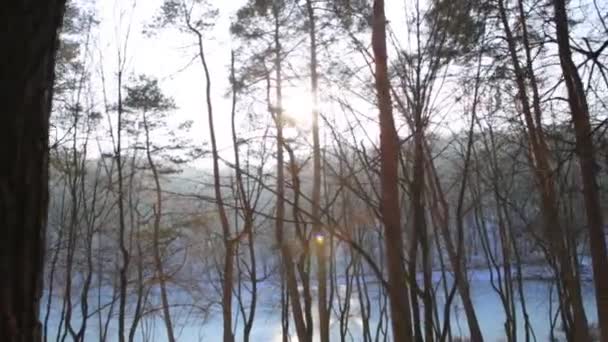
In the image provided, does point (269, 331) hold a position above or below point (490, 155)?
below

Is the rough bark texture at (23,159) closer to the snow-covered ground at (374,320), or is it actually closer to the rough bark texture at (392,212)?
the rough bark texture at (392,212)

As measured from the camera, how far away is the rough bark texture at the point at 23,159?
937mm

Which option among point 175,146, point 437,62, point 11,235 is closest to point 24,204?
point 11,235

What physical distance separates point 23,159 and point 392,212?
1.92 metres

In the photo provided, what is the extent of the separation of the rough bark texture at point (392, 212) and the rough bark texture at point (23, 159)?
1.83 metres

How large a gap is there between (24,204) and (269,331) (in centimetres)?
1948

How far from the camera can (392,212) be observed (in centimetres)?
258

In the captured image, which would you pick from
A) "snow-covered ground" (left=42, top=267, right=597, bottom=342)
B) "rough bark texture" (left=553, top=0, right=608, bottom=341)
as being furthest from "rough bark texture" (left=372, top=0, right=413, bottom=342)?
"snow-covered ground" (left=42, top=267, right=597, bottom=342)

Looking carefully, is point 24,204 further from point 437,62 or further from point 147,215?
point 147,215

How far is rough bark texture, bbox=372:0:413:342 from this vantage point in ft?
8.11

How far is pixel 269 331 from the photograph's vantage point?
763 inches

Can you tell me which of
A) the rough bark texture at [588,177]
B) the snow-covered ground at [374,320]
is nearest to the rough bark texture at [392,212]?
the rough bark texture at [588,177]

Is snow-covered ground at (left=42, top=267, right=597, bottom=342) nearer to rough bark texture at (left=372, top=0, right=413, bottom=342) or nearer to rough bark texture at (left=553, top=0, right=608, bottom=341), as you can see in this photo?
rough bark texture at (left=553, top=0, right=608, bottom=341)

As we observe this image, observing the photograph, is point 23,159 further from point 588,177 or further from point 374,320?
point 374,320
